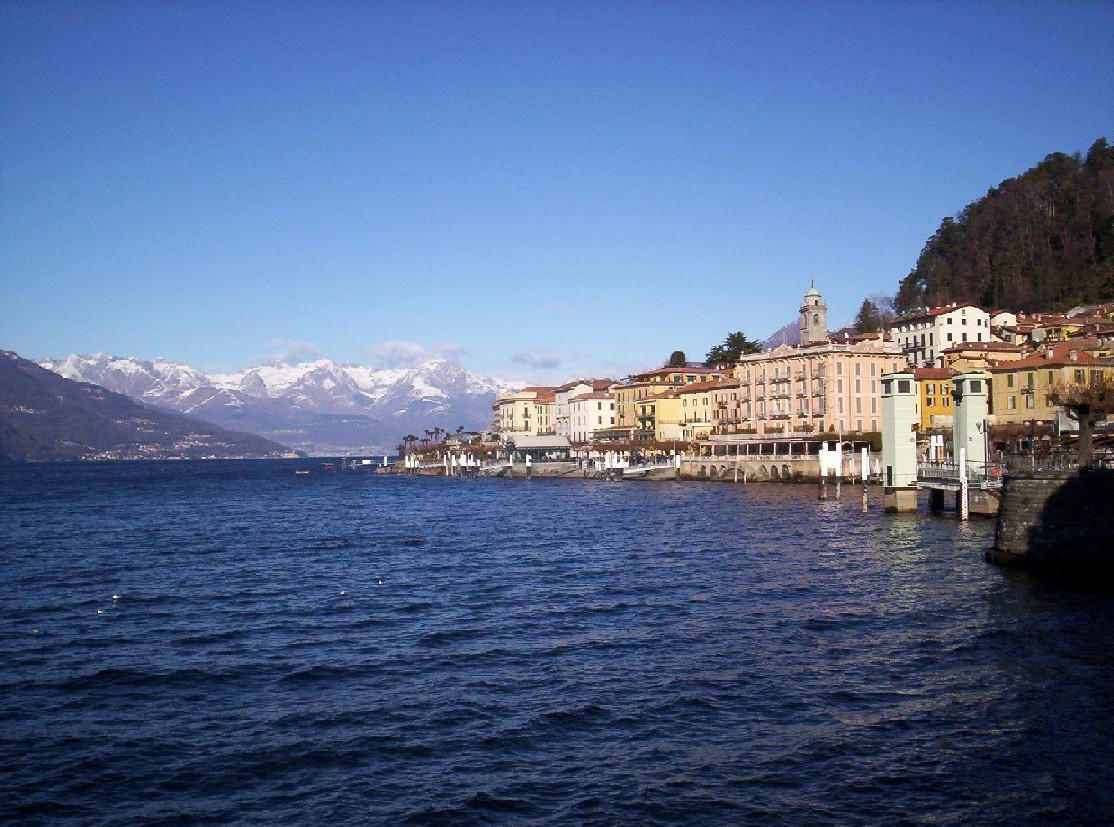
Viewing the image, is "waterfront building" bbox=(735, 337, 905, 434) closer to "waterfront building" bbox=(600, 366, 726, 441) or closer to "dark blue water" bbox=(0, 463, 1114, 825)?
"waterfront building" bbox=(600, 366, 726, 441)

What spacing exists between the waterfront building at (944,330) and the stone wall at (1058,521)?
3492 inches

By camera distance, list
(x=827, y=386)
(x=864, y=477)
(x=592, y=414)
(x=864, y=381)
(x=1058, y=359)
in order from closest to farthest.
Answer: (x=864, y=477), (x=1058, y=359), (x=827, y=386), (x=864, y=381), (x=592, y=414)

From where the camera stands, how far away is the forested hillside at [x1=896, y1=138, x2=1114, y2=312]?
4909 inches

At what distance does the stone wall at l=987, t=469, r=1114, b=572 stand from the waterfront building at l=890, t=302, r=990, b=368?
291 ft

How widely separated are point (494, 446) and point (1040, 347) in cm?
11297

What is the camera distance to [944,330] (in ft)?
399

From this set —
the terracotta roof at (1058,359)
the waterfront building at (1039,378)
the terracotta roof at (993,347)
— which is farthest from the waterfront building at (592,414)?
the terracotta roof at (1058,359)

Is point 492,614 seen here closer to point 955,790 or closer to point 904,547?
point 955,790

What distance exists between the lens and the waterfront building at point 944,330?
4751 inches

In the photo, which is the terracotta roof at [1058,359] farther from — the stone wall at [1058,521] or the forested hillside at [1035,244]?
the stone wall at [1058,521]

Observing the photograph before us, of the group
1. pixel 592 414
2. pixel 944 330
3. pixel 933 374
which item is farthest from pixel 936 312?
pixel 592 414

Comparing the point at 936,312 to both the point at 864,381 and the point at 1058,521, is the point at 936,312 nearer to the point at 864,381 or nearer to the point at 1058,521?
the point at 864,381

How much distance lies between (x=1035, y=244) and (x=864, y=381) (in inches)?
1618

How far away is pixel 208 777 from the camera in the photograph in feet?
56.7
